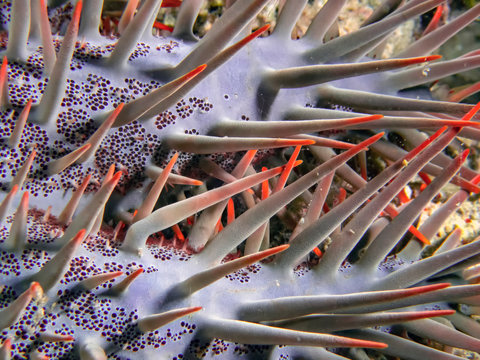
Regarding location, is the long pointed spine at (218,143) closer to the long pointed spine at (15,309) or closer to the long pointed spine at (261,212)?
the long pointed spine at (261,212)

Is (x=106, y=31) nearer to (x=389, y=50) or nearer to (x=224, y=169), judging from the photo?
(x=224, y=169)

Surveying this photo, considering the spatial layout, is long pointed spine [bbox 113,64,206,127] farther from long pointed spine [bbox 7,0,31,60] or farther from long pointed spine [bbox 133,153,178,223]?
long pointed spine [bbox 7,0,31,60]

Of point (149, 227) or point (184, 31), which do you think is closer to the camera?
point (149, 227)

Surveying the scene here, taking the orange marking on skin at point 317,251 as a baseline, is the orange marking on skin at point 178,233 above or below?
below

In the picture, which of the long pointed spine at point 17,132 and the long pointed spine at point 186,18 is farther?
the long pointed spine at point 186,18

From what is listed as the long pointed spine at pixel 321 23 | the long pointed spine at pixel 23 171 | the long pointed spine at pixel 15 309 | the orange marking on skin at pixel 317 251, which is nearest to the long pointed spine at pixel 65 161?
the long pointed spine at pixel 23 171

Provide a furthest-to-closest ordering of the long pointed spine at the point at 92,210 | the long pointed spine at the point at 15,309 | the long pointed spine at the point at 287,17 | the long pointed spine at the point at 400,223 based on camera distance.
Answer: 1. the long pointed spine at the point at 287,17
2. the long pointed spine at the point at 400,223
3. the long pointed spine at the point at 92,210
4. the long pointed spine at the point at 15,309

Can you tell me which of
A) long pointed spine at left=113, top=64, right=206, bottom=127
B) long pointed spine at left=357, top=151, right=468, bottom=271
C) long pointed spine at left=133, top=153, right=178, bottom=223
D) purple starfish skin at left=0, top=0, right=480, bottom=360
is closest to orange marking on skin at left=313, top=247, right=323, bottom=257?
purple starfish skin at left=0, top=0, right=480, bottom=360

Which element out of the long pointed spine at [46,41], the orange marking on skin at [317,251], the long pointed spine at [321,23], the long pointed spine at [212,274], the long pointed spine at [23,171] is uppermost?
the long pointed spine at [321,23]

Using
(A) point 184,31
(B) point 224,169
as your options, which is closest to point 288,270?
(B) point 224,169
